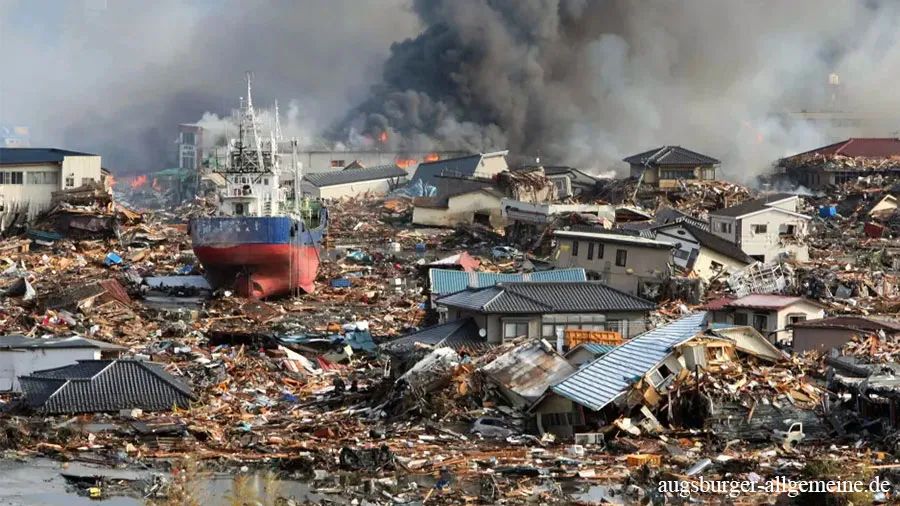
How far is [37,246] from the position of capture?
36906mm

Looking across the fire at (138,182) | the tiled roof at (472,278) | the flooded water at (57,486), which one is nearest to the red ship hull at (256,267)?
the tiled roof at (472,278)

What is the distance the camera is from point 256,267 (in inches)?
1232

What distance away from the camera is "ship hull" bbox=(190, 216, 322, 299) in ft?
102

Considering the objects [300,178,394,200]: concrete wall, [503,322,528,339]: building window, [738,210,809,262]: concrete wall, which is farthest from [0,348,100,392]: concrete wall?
[300,178,394,200]: concrete wall

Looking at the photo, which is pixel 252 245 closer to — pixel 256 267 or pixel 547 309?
pixel 256 267

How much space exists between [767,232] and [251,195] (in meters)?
12.3

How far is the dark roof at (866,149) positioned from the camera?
2008 inches

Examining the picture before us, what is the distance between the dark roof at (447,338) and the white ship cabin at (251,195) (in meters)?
13.0

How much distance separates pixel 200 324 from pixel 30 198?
16063 millimetres

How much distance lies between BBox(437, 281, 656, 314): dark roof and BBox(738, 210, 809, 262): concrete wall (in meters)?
13.2

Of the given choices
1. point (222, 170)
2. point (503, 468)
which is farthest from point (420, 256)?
point (503, 468)

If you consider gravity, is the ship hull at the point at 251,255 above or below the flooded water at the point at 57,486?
above

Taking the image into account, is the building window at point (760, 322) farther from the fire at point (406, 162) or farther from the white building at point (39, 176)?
the fire at point (406, 162)

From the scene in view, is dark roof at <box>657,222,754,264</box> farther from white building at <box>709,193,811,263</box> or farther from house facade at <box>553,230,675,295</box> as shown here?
white building at <box>709,193,811,263</box>
